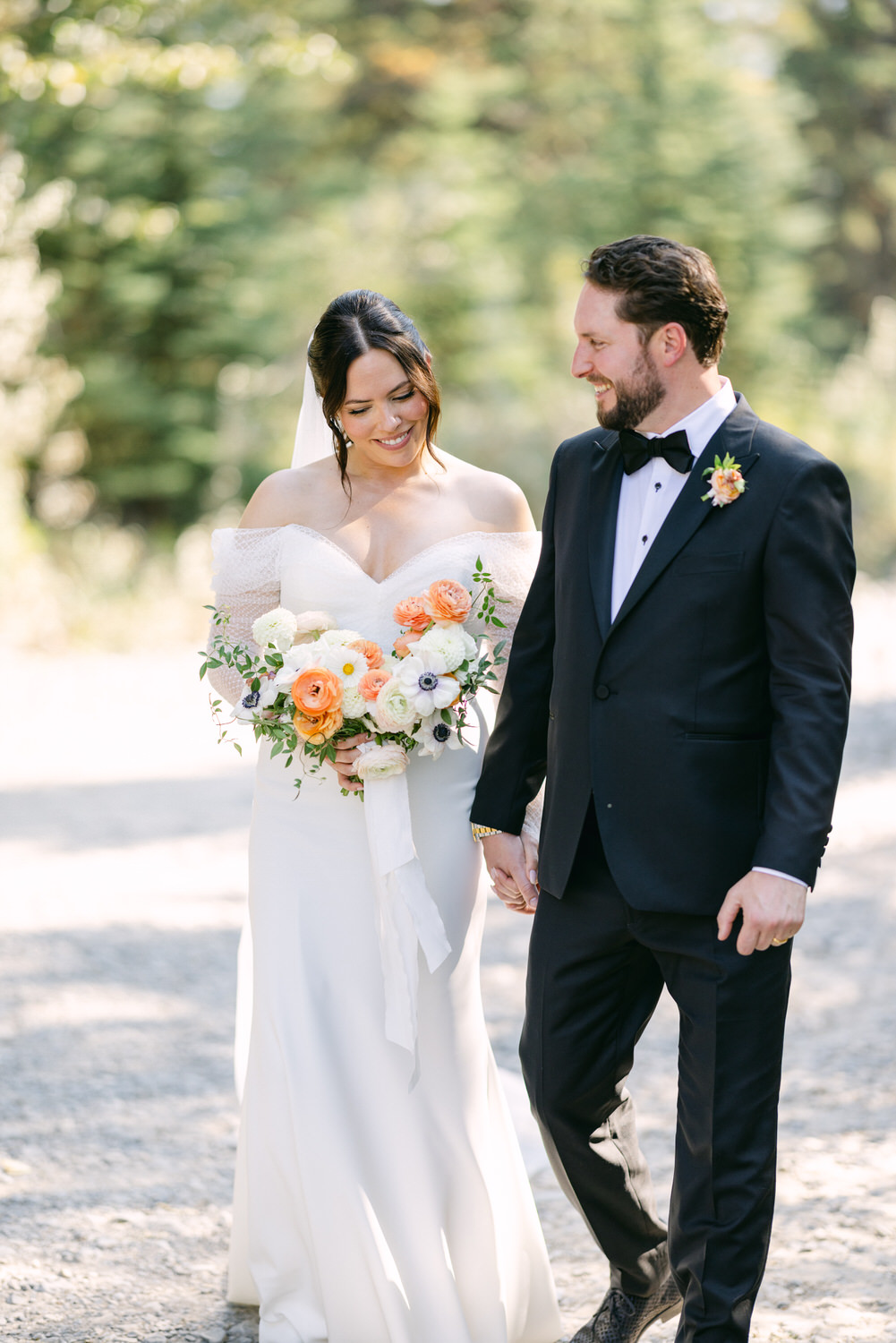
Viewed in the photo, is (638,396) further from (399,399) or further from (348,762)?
(348,762)

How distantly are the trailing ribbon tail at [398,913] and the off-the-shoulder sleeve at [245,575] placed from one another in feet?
1.91

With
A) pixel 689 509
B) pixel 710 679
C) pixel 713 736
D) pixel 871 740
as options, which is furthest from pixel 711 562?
pixel 871 740

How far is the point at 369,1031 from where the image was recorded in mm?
3033

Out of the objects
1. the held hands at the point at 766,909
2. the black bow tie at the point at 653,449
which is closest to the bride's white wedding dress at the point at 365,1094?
the black bow tie at the point at 653,449

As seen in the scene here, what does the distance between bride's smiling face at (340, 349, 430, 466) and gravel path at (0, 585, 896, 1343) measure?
2.13 m

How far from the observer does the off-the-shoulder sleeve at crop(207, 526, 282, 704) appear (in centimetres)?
323

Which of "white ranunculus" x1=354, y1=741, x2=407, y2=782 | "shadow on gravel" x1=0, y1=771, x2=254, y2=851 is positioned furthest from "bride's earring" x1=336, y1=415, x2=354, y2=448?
"shadow on gravel" x1=0, y1=771, x2=254, y2=851

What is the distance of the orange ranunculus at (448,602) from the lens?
2914 millimetres

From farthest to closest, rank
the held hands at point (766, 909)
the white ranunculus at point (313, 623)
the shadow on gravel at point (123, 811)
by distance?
the shadow on gravel at point (123, 811) → the white ranunculus at point (313, 623) → the held hands at point (766, 909)

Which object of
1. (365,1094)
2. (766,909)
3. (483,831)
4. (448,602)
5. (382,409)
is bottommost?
(365,1094)

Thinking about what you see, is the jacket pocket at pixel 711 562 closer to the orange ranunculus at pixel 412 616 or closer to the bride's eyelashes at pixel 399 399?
the orange ranunculus at pixel 412 616

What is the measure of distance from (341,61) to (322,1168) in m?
9.92

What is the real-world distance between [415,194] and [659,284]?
19093 millimetres

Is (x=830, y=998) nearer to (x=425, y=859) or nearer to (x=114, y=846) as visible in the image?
(x=425, y=859)
